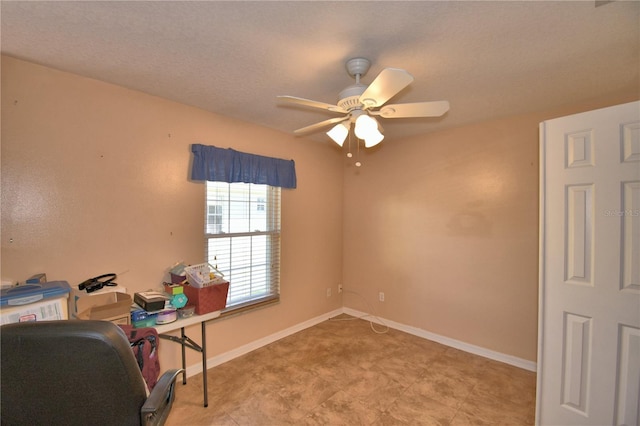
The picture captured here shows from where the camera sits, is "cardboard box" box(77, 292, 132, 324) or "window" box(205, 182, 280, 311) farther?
"window" box(205, 182, 280, 311)

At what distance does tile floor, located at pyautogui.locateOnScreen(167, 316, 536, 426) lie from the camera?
6.69 feet

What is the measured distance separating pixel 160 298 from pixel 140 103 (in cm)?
158

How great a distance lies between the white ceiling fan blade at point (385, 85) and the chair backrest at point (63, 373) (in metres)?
1.57

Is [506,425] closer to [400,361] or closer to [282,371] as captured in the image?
[400,361]

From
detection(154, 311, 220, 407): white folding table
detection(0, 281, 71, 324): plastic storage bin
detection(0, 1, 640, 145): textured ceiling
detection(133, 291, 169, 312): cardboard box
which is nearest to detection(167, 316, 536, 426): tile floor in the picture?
detection(154, 311, 220, 407): white folding table

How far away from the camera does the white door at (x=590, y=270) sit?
140 centimetres

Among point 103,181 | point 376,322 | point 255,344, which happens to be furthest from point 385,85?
point 376,322

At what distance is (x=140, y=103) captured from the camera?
7.45 ft

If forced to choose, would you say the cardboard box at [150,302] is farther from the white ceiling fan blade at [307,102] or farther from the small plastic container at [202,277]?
the white ceiling fan blade at [307,102]

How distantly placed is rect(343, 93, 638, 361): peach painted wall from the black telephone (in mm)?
2871

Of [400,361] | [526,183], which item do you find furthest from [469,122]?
[400,361]

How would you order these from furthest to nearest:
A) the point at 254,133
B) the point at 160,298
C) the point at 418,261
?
1. the point at 418,261
2. the point at 254,133
3. the point at 160,298

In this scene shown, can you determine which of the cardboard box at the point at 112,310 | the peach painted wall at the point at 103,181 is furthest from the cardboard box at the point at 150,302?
the peach painted wall at the point at 103,181

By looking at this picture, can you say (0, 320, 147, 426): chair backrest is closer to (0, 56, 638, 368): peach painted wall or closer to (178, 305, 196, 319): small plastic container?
(178, 305, 196, 319): small plastic container
